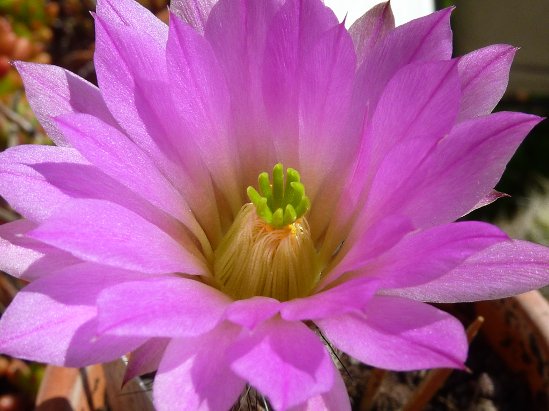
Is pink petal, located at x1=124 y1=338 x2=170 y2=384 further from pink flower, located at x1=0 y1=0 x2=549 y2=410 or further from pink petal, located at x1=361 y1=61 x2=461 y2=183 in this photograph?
pink petal, located at x1=361 y1=61 x2=461 y2=183

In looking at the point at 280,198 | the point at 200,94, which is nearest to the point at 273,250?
the point at 280,198

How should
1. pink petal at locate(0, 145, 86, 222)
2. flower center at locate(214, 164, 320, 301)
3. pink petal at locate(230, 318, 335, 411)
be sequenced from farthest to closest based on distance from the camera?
1. flower center at locate(214, 164, 320, 301)
2. pink petal at locate(0, 145, 86, 222)
3. pink petal at locate(230, 318, 335, 411)

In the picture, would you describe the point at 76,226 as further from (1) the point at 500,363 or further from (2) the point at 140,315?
(1) the point at 500,363

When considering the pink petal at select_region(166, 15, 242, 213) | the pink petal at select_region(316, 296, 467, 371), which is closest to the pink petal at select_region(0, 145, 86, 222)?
the pink petal at select_region(166, 15, 242, 213)

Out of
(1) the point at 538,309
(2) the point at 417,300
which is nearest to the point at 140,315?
(2) the point at 417,300

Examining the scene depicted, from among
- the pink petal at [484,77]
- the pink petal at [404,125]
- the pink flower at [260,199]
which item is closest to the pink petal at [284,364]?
the pink flower at [260,199]

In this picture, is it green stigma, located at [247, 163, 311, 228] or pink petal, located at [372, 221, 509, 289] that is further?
green stigma, located at [247, 163, 311, 228]

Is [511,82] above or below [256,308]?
below
